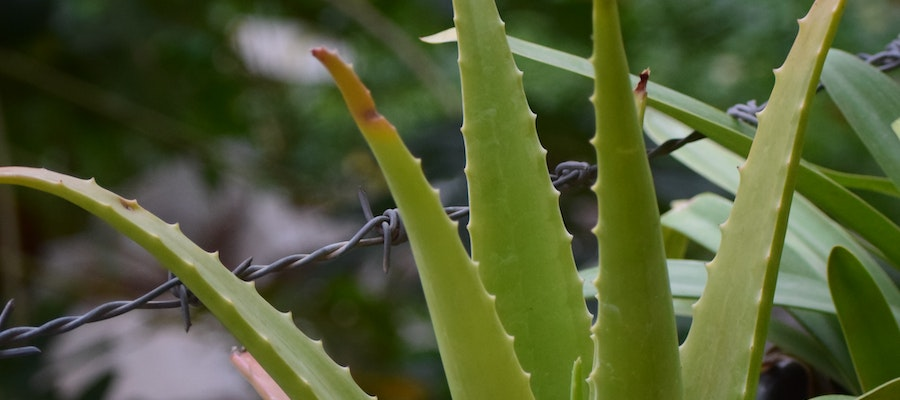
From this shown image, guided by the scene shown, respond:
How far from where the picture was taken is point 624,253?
0.34 metres

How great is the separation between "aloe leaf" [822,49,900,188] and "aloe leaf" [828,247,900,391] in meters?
0.11

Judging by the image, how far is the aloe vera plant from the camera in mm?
339

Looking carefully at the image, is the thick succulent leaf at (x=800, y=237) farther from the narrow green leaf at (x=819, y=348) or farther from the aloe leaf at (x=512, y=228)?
the aloe leaf at (x=512, y=228)

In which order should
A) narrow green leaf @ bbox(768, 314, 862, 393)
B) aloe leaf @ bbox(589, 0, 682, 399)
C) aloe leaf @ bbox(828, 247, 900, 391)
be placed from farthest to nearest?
narrow green leaf @ bbox(768, 314, 862, 393)
aloe leaf @ bbox(828, 247, 900, 391)
aloe leaf @ bbox(589, 0, 682, 399)

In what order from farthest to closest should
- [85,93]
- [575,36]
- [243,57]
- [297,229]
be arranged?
[297,229] → [243,57] → [85,93] → [575,36]

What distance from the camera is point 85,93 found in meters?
1.75

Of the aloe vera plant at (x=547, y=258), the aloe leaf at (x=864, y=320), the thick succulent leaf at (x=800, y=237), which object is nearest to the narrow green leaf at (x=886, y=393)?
the aloe vera plant at (x=547, y=258)

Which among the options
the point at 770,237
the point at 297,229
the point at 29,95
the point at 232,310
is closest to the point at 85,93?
the point at 29,95

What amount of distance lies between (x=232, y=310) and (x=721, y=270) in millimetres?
246

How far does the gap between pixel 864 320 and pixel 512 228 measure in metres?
0.27

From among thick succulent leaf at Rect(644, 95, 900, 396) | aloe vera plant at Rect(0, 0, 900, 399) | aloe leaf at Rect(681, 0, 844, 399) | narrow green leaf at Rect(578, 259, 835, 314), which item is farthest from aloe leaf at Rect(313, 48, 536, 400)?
thick succulent leaf at Rect(644, 95, 900, 396)

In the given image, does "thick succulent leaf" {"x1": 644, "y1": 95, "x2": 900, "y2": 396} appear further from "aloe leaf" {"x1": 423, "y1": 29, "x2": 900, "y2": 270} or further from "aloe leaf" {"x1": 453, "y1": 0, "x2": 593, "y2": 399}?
"aloe leaf" {"x1": 453, "y1": 0, "x2": 593, "y2": 399}

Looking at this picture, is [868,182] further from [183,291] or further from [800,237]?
[183,291]

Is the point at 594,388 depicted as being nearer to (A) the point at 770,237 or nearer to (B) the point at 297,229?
(A) the point at 770,237
